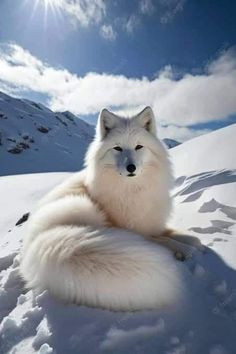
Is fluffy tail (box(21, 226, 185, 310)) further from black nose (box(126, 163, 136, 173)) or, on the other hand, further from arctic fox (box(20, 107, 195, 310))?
black nose (box(126, 163, 136, 173))

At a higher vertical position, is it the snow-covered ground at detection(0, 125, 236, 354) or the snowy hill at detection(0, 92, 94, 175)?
the snowy hill at detection(0, 92, 94, 175)

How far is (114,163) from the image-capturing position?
3617 millimetres

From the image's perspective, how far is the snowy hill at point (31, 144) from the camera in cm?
6331

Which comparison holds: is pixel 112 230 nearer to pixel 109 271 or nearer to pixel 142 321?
pixel 109 271

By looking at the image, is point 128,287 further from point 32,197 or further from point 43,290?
point 32,197

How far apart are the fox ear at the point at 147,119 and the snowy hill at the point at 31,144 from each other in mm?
56548

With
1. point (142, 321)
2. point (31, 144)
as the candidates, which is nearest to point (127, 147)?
point (142, 321)

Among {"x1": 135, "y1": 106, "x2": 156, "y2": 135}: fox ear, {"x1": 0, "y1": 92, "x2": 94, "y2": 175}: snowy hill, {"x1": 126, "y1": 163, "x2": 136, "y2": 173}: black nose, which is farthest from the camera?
{"x1": 0, "y1": 92, "x2": 94, "y2": 175}: snowy hill

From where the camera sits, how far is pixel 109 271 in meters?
2.28

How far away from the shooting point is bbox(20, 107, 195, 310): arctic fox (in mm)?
2301

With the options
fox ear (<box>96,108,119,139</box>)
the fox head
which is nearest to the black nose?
the fox head

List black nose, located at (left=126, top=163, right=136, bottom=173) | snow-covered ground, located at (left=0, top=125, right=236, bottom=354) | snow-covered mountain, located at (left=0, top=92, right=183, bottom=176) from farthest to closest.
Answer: snow-covered mountain, located at (left=0, top=92, right=183, bottom=176)
black nose, located at (left=126, top=163, right=136, bottom=173)
snow-covered ground, located at (left=0, top=125, right=236, bottom=354)

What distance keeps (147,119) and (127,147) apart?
54 cm

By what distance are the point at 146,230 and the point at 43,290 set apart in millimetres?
1357
